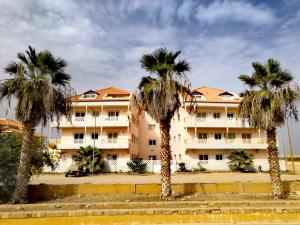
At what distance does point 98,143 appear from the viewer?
43750mm

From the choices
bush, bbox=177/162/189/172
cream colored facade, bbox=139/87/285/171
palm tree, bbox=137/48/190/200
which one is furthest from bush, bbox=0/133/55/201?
cream colored facade, bbox=139/87/285/171

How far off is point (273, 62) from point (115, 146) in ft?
91.0

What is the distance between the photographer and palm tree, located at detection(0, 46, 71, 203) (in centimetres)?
1823

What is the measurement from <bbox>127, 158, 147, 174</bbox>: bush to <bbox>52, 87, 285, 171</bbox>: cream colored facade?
126 cm

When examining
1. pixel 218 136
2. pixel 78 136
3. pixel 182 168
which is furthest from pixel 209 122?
pixel 78 136

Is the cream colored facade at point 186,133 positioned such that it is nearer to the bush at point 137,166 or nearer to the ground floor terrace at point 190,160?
the ground floor terrace at point 190,160

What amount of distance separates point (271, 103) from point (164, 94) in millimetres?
6281

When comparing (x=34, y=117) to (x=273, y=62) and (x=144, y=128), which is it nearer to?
(x=273, y=62)

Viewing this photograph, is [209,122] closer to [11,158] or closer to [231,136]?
[231,136]

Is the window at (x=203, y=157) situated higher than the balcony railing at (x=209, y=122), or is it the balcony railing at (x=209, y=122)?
the balcony railing at (x=209, y=122)

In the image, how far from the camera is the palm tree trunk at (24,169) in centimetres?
1791

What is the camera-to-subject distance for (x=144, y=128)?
58719 millimetres

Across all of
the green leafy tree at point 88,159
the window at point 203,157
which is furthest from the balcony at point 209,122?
the green leafy tree at point 88,159

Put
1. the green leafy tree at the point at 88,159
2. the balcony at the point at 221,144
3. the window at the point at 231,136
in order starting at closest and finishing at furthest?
the green leafy tree at the point at 88,159
the balcony at the point at 221,144
the window at the point at 231,136
